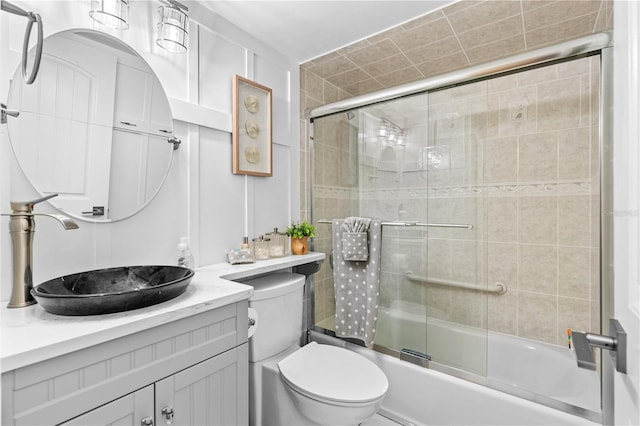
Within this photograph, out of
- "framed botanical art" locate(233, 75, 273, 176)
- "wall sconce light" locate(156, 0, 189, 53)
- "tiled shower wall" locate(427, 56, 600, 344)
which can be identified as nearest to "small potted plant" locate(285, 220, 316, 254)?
"framed botanical art" locate(233, 75, 273, 176)

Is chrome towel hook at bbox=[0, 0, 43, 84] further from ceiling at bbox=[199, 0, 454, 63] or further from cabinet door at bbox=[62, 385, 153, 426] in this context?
cabinet door at bbox=[62, 385, 153, 426]

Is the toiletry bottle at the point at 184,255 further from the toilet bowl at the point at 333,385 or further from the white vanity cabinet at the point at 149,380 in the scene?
the toilet bowl at the point at 333,385

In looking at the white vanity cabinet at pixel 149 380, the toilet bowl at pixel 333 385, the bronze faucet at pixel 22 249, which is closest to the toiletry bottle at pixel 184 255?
the white vanity cabinet at pixel 149 380

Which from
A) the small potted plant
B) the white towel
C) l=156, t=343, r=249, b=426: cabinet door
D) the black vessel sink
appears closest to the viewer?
the black vessel sink

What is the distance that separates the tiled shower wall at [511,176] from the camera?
1.70 metres

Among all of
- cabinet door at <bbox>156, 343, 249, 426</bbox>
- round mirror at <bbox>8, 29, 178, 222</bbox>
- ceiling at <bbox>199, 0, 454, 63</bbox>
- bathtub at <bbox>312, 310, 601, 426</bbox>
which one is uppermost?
ceiling at <bbox>199, 0, 454, 63</bbox>

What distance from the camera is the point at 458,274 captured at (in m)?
1.72

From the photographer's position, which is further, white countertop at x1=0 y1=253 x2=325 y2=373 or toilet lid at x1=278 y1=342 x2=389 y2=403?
toilet lid at x1=278 y1=342 x2=389 y2=403

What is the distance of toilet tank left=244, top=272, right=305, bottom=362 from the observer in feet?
5.00

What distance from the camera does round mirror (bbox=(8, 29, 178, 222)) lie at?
1.08 metres

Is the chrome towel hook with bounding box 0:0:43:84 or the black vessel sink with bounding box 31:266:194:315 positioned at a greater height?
the chrome towel hook with bounding box 0:0:43:84

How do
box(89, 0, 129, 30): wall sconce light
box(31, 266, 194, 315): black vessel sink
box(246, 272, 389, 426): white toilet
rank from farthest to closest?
A: 1. box(246, 272, 389, 426): white toilet
2. box(89, 0, 129, 30): wall sconce light
3. box(31, 266, 194, 315): black vessel sink

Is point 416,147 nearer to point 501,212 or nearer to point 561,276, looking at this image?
point 501,212

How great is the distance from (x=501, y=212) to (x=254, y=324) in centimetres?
179
